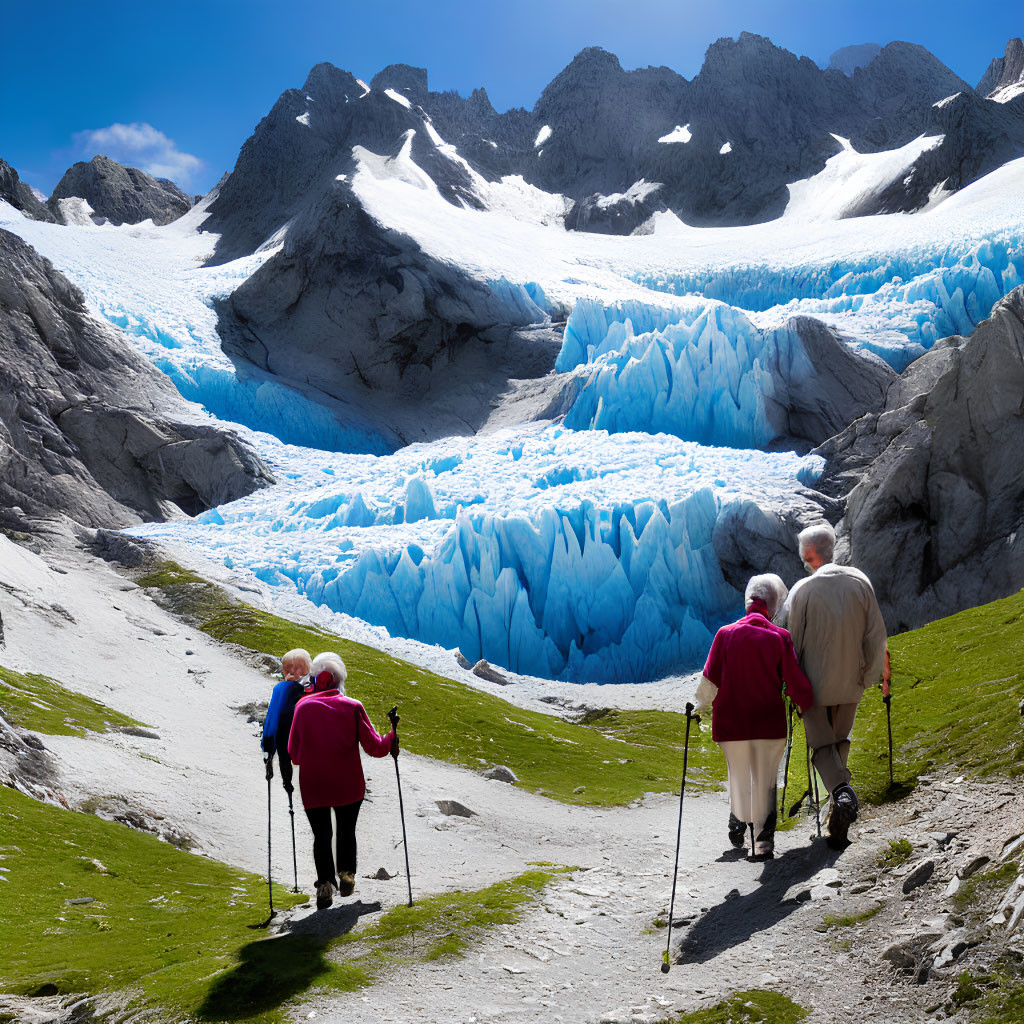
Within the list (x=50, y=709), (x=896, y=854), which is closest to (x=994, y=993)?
(x=896, y=854)

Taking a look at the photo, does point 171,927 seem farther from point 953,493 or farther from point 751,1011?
point 953,493

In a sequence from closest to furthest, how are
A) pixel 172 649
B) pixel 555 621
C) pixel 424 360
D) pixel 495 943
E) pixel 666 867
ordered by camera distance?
pixel 495 943, pixel 666 867, pixel 172 649, pixel 555 621, pixel 424 360

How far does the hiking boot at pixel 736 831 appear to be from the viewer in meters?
12.6

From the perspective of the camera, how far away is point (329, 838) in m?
12.2

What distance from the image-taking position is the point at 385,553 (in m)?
62.3

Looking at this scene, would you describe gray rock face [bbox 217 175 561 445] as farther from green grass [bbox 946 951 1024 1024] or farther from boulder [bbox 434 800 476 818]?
green grass [bbox 946 951 1024 1024]

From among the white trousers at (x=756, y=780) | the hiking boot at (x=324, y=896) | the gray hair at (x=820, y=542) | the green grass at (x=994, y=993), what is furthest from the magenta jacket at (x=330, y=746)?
the green grass at (x=994, y=993)

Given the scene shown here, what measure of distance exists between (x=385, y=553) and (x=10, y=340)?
4583 cm

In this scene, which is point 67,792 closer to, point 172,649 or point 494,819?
point 494,819

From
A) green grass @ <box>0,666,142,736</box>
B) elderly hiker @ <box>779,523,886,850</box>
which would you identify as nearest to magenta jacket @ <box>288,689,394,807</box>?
elderly hiker @ <box>779,523,886,850</box>

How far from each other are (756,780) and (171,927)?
31.8 ft

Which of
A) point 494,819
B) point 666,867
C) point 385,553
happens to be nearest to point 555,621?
point 385,553

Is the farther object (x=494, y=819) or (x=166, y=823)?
(x=494, y=819)

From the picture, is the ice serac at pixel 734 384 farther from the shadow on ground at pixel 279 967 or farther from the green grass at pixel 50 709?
the shadow on ground at pixel 279 967
